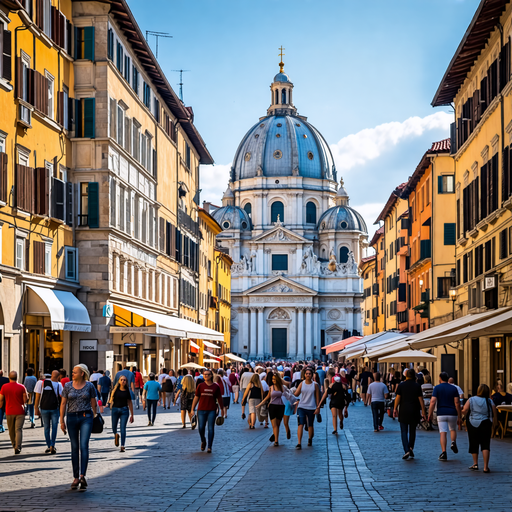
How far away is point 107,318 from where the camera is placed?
3519 cm

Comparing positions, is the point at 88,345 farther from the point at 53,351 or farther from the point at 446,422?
the point at 446,422

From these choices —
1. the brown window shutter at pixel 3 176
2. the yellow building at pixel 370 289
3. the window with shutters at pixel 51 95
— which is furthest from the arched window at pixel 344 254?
the brown window shutter at pixel 3 176

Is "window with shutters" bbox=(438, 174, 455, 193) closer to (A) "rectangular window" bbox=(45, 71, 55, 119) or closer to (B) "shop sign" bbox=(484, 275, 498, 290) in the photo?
(B) "shop sign" bbox=(484, 275, 498, 290)

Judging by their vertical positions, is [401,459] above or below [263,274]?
below

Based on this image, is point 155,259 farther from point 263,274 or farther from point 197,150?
point 263,274

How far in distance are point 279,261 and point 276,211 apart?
35.1 feet

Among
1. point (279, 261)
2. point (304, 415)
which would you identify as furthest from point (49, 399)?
point (279, 261)

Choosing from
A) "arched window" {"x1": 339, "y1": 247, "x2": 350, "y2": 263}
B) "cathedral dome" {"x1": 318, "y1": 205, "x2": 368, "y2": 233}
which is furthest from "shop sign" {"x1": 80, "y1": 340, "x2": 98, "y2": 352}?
"arched window" {"x1": 339, "y1": 247, "x2": 350, "y2": 263}

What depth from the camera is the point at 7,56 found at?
2630 centimetres

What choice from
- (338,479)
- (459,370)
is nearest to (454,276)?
(459,370)

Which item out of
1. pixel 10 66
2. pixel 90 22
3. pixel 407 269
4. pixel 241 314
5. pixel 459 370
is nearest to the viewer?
pixel 10 66

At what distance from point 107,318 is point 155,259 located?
10.1 meters

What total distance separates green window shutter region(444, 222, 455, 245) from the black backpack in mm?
28986

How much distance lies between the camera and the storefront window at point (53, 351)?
3262cm
